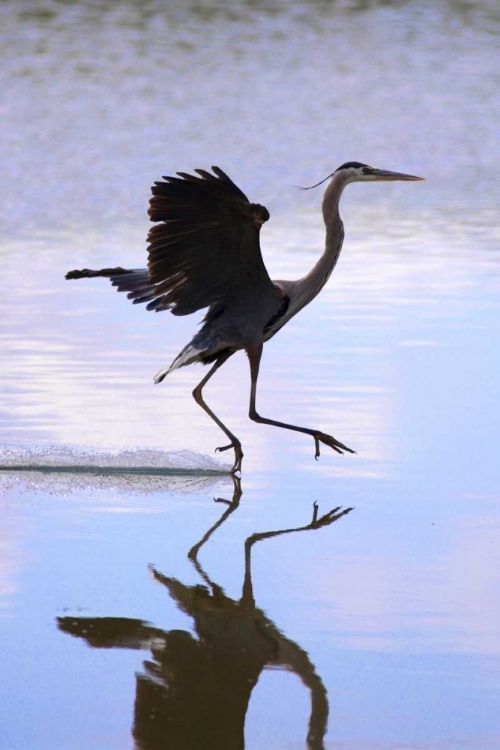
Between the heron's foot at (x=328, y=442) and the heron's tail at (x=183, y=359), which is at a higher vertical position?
the heron's tail at (x=183, y=359)

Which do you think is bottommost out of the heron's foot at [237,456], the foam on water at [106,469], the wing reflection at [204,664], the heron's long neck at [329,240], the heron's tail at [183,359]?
the foam on water at [106,469]

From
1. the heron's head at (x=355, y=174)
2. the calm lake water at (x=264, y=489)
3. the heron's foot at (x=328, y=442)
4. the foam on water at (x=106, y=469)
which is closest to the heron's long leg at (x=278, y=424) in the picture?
the heron's foot at (x=328, y=442)

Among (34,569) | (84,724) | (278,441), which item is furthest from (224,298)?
(84,724)

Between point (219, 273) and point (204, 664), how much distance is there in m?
2.79

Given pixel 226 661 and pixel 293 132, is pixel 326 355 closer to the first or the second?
pixel 226 661

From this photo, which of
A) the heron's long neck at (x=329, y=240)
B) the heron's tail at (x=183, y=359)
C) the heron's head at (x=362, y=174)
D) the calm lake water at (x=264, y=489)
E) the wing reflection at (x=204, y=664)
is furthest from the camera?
the heron's head at (x=362, y=174)

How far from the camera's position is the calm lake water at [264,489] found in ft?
13.2

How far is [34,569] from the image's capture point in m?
5.02

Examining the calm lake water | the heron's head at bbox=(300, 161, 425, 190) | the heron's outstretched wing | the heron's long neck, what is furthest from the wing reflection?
the heron's head at bbox=(300, 161, 425, 190)

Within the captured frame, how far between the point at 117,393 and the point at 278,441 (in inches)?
40.0

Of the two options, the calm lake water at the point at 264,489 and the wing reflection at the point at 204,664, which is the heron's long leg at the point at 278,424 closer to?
the calm lake water at the point at 264,489

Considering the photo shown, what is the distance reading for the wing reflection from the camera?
12.5 ft

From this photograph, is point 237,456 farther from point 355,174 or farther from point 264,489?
point 355,174

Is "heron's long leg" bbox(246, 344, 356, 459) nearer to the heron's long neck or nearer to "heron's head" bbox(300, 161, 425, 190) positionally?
the heron's long neck
